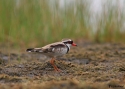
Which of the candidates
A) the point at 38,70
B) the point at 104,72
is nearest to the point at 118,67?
the point at 104,72

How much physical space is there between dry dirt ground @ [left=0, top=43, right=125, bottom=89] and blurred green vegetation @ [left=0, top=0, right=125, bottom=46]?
8.11 ft

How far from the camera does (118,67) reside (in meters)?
7.09

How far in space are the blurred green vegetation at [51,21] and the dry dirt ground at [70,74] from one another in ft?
8.11

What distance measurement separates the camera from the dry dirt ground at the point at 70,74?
4941 mm

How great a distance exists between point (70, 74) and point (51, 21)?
5486 millimetres

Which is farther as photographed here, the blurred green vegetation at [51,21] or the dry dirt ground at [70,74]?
the blurred green vegetation at [51,21]

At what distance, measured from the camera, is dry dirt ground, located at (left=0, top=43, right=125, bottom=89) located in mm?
4941

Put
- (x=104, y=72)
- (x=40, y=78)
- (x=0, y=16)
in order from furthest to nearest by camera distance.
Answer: (x=0, y=16) → (x=104, y=72) → (x=40, y=78)

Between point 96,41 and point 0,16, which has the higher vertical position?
point 0,16

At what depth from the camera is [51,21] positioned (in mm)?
11898

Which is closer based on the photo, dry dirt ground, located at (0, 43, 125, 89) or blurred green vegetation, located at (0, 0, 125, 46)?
dry dirt ground, located at (0, 43, 125, 89)

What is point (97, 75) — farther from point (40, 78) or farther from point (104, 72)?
point (40, 78)

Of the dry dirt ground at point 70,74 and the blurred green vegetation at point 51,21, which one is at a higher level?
the blurred green vegetation at point 51,21

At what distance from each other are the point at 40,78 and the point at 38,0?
20.1 feet
